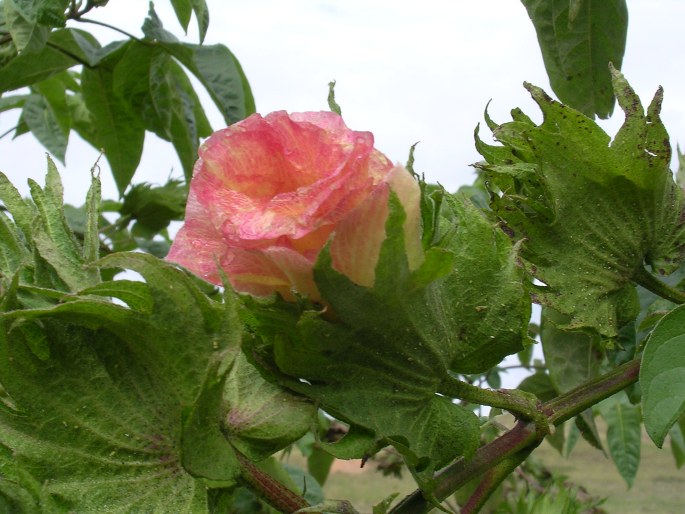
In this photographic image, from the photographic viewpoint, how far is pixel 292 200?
46 centimetres

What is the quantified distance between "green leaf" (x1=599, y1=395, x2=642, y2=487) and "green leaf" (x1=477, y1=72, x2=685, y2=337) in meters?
1.08

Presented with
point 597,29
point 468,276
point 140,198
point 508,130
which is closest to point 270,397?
point 468,276

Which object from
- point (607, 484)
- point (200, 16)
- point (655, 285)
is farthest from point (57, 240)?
point (607, 484)

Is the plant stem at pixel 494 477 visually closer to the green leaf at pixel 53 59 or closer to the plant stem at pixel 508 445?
the plant stem at pixel 508 445

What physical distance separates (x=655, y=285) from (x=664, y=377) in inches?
4.9

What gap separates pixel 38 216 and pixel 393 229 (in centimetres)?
21

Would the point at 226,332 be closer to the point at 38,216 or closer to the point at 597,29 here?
the point at 38,216

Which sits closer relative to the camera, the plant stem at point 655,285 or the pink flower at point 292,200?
the pink flower at point 292,200

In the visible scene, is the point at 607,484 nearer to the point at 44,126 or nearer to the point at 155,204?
the point at 155,204

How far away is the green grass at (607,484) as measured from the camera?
4844mm

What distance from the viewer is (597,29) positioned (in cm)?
98

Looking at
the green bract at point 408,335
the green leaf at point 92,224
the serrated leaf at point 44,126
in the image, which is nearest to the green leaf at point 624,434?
the serrated leaf at point 44,126

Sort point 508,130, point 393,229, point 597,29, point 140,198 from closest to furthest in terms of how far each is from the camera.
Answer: point 393,229
point 508,130
point 597,29
point 140,198

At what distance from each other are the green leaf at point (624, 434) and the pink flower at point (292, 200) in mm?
1332
